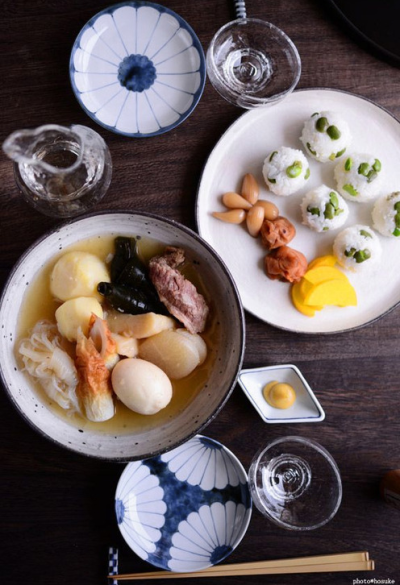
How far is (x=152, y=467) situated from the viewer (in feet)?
6.03

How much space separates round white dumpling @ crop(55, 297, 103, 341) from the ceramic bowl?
0.13 meters

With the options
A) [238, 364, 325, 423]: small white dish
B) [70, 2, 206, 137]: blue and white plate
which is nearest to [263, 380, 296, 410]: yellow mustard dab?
[238, 364, 325, 423]: small white dish

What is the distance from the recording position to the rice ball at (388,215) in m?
1.82

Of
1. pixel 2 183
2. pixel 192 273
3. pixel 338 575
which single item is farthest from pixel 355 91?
pixel 338 575

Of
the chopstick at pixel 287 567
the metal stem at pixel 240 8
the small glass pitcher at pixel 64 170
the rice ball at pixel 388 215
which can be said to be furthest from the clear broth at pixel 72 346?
the metal stem at pixel 240 8

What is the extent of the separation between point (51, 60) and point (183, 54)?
43 cm

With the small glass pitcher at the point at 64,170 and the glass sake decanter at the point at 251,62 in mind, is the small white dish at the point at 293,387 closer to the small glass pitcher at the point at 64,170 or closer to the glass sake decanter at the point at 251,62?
the small glass pitcher at the point at 64,170

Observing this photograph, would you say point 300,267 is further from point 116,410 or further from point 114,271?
point 116,410

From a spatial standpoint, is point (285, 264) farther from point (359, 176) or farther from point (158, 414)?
point (158, 414)

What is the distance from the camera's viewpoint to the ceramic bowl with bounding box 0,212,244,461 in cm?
159

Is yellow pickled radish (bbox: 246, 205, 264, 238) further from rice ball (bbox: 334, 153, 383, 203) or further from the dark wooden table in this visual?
rice ball (bbox: 334, 153, 383, 203)

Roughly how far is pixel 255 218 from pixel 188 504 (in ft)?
3.18

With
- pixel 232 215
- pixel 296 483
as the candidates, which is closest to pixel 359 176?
pixel 232 215

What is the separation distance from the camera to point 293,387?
6.00 feet
